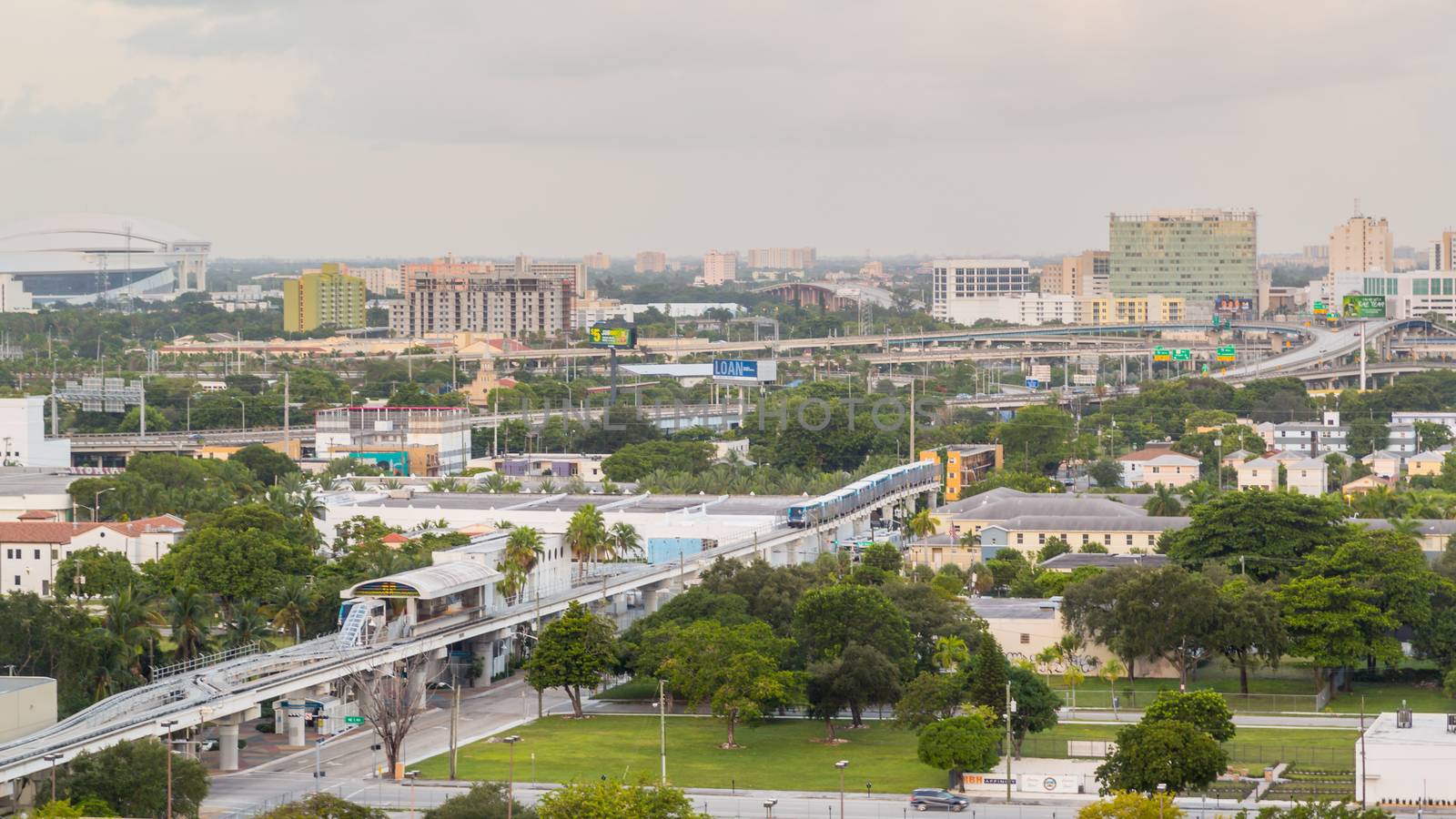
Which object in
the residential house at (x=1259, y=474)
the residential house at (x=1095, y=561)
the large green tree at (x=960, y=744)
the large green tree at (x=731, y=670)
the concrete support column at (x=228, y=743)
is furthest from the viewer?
the residential house at (x=1259, y=474)

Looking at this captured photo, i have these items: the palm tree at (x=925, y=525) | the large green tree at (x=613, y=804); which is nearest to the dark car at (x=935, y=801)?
the large green tree at (x=613, y=804)

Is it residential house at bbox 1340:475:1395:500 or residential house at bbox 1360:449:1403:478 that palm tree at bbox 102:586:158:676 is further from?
residential house at bbox 1360:449:1403:478

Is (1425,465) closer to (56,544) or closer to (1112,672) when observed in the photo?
(1112,672)

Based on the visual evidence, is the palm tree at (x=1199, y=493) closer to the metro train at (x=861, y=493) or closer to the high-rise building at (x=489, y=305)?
the metro train at (x=861, y=493)

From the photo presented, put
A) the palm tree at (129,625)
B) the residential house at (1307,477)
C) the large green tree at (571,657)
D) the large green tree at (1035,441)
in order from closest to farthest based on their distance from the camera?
the palm tree at (129,625)
the large green tree at (571,657)
the residential house at (1307,477)
the large green tree at (1035,441)

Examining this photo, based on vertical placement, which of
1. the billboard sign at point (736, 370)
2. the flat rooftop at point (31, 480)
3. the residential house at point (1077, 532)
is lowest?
the residential house at point (1077, 532)

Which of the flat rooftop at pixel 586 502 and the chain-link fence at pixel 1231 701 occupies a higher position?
the flat rooftop at pixel 586 502

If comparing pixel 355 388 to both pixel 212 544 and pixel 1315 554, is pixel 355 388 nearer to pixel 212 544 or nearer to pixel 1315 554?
pixel 212 544
